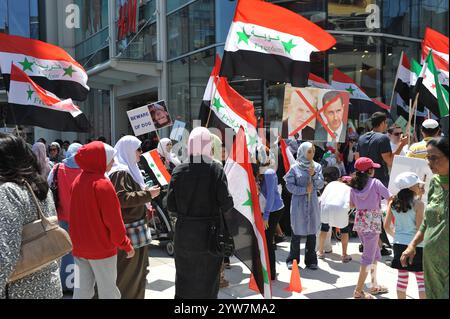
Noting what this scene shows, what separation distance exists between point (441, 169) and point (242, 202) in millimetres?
1902

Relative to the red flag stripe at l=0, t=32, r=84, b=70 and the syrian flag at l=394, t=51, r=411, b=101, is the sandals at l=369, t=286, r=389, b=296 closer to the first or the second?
the syrian flag at l=394, t=51, r=411, b=101

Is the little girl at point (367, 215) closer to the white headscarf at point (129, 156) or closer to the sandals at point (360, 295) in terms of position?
the sandals at point (360, 295)

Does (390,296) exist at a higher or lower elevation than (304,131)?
lower

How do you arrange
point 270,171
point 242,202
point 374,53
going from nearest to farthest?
point 242,202
point 270,171
point 374,53

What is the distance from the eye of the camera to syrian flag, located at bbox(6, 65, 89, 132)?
6301 millimetres

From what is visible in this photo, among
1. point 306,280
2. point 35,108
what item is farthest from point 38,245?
point 35,108

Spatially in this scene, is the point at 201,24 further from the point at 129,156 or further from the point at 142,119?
the point at 129,156

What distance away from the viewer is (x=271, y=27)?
17.3 feet

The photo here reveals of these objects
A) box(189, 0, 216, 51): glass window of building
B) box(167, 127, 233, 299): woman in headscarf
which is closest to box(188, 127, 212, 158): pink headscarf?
box(167, 127, 233, 299): woman in headscarf

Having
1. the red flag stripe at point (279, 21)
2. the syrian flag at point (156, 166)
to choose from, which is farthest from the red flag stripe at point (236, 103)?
the syrian flag at point (156, 166)

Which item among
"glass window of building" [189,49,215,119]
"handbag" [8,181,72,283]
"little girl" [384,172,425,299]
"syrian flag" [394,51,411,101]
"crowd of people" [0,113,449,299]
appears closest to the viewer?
"handbag" [8,181,72,283]

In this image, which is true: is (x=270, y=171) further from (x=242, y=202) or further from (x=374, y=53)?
(x=374, y=53)

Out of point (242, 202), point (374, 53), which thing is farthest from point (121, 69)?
point (242, 202)

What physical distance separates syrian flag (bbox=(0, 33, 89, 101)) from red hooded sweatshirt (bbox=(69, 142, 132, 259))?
3.94 m
